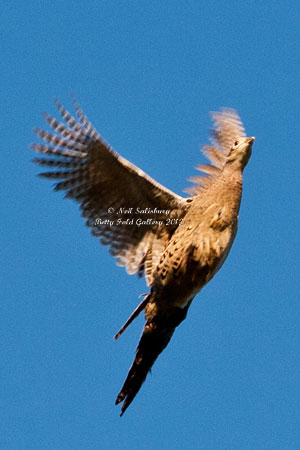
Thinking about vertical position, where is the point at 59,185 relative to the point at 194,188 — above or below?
below

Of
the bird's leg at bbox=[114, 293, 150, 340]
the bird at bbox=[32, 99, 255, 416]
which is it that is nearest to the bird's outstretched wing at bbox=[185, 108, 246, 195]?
the bird at bbox=[32, 99, 255, 416]

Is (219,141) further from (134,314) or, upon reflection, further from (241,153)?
(134,314)

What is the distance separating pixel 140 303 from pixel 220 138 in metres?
2.86

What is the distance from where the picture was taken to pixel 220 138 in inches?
508

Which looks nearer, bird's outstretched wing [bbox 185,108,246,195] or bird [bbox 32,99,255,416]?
bird [bbox 32,99,255,416]

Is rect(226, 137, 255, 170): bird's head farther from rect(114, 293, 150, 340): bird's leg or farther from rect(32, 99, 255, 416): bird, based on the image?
rect(114, 293, 150, 340): bird's leg

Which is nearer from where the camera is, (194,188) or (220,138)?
(194,188)

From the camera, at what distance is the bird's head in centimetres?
1156

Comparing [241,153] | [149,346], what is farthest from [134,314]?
[241,153]

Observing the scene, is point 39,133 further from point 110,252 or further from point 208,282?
point 208,282

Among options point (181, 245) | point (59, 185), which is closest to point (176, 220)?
point (181, 245)

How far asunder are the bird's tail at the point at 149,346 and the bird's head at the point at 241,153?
1848 millimetres

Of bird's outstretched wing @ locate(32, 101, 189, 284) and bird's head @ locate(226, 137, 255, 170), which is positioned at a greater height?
bird's head @ locate(226, 137, 255, 170)

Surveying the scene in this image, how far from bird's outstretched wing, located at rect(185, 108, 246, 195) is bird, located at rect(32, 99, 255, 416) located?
1.0 inches
